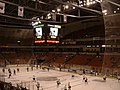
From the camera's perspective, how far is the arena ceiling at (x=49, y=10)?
21.8 m

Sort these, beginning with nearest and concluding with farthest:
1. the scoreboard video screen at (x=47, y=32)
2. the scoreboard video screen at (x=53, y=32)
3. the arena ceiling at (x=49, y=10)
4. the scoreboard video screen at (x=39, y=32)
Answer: the arena ceiling at (x=49, y=10), the scoreboard video screen at (x=53, y=32), the scoreboard video screen at (x=47, y=32), the scoreboard video screen at (x=39, y=32)

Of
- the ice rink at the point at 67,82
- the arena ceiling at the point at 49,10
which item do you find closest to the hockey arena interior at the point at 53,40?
the arena ceiling at the point at 49,10

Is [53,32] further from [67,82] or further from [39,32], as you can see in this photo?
[67,82]

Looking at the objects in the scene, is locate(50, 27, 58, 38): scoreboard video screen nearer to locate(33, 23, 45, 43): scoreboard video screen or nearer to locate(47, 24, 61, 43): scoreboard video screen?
locate(47, 24, 61, 43): scoreboard video screen

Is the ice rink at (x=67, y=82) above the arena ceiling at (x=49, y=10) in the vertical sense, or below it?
below

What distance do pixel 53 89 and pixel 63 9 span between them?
13.5m

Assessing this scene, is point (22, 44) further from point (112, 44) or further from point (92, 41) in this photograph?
point (112, 44)

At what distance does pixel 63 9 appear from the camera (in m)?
25.9

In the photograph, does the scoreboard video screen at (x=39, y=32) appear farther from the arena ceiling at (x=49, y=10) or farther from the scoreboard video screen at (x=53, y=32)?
the arena ceiling at (x=49, y=10)

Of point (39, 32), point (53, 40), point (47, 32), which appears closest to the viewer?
point (39, 32)

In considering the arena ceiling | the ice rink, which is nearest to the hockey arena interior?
the arena ceiling

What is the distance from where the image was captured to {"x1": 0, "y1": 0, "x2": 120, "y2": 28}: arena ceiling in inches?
857

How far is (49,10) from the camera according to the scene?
26.2m

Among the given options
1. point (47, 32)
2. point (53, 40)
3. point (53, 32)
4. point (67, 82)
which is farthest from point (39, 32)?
point (67, 82)
